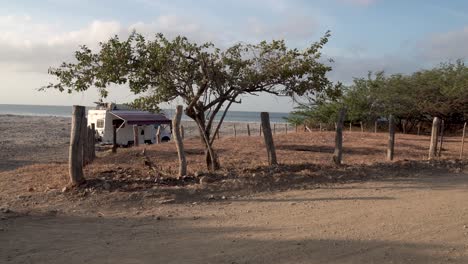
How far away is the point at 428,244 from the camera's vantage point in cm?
565

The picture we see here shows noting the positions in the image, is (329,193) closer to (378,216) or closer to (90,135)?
(378,216)

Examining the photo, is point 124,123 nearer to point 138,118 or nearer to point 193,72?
point 138,118

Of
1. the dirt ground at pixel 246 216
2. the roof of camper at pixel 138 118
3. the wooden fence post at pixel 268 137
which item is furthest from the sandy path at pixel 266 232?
the roof of camper at pixel 138 118

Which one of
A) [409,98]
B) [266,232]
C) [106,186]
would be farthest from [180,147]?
[409,98]

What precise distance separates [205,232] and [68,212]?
8.30ft

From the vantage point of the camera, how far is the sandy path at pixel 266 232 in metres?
5.29

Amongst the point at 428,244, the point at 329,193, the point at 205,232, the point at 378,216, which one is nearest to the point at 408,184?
the point at 329,193

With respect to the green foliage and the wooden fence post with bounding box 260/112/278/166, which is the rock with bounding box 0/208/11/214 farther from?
the green foliage

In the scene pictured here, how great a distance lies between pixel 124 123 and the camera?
2750cm

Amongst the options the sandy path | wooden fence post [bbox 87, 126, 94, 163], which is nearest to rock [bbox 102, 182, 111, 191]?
the sandy path

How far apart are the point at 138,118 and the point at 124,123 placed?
0.88m

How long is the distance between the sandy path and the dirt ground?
0.6 inches

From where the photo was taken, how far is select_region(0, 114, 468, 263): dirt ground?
17.7 ft

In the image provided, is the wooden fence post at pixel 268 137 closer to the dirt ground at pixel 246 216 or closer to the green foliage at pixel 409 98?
the dirt ground at pixel 246 216
